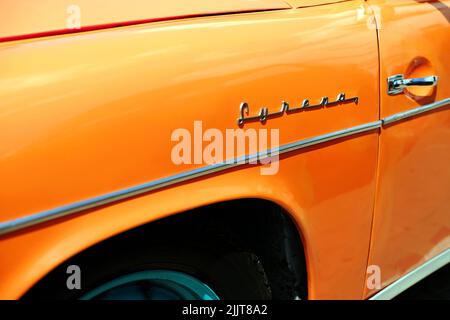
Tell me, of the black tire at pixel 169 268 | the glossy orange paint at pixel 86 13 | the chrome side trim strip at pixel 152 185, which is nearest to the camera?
the chrome side trim strip at pixel 152 185

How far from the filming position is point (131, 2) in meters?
1.45

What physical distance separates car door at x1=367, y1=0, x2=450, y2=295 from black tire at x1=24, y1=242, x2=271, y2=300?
1.57 feet

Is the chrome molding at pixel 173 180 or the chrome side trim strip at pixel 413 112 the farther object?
the chrome side trim strip at pixel 413 112

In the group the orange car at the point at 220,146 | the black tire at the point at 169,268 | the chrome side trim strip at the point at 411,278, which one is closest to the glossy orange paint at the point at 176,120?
the orange car at the point at 220,146

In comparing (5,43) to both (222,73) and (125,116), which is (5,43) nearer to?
(125,116)

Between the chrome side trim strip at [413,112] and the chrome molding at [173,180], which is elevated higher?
the chrome side trim strip at [413,112]

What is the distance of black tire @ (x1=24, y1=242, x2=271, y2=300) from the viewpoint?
121cm

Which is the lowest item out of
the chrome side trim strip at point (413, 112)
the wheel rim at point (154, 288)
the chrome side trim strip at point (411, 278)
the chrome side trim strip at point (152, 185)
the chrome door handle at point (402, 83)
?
the chrome side trim strip at point (411, 278)

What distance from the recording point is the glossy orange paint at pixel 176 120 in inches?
42.9

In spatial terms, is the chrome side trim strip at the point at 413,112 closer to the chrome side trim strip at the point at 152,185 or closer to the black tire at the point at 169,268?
the chrome side trim strip at the point at 152,185

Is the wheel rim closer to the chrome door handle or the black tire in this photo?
the black tire

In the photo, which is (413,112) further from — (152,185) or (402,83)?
(152,185)

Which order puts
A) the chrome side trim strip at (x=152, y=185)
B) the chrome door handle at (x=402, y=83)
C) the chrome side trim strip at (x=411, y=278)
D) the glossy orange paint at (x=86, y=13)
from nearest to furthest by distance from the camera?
the chrome side trim strip at (x=152, y=185) → the glossy orange paint at (x=86, y=13) → the chrome door handle at (x=402, y=83) → the chrome side trim strip at (x=411, y=278)
